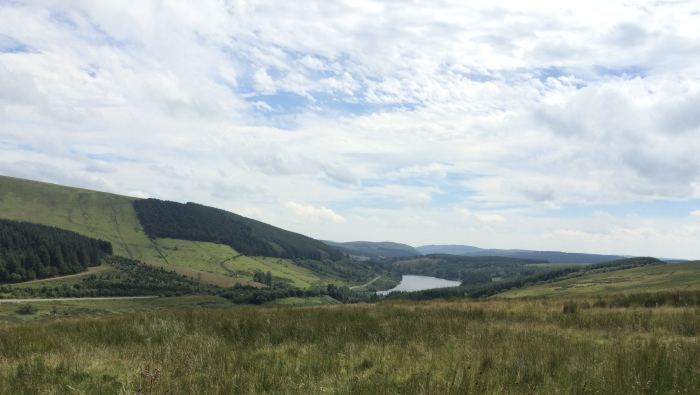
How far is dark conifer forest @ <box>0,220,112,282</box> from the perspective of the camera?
130 metres

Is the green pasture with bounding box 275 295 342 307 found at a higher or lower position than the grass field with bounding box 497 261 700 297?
lower

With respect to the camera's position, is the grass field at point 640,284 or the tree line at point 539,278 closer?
the grass field at point 640,284

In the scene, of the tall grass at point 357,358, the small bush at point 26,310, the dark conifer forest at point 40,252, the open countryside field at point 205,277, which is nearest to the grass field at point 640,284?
the tall grass at point 357,358

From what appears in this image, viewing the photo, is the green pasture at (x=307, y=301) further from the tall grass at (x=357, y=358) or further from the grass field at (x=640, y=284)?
the tall grass at (x=357, y=358)

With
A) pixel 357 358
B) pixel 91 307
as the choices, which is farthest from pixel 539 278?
pixel 91 307

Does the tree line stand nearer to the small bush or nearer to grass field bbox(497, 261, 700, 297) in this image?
grass field bbox(497, 261, 700, 297)

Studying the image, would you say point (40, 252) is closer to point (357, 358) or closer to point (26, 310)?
point (26, 310)

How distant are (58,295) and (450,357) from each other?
143 metres

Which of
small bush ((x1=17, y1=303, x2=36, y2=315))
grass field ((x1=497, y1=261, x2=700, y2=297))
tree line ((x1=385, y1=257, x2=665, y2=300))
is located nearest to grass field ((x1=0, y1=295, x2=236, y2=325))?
small bush ((x1=17, y1=303, x2=36, y2=315))

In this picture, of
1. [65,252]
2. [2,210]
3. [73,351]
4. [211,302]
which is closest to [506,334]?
[73,351]

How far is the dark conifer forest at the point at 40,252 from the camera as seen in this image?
130 m

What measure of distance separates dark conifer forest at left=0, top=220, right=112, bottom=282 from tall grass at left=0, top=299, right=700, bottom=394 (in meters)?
167

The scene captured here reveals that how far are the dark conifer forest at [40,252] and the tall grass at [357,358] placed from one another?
16661cm

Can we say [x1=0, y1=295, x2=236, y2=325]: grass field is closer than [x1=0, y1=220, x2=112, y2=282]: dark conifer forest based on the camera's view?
Yes
